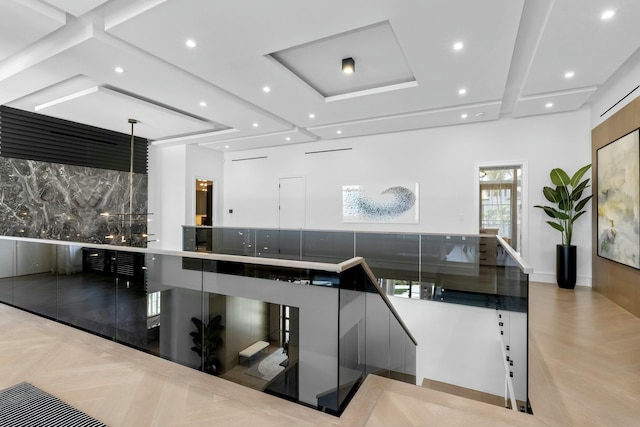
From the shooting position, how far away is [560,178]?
18.0 ft

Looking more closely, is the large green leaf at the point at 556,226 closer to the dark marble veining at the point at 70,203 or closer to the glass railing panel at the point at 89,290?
the glass railing panel at the point at 89,290

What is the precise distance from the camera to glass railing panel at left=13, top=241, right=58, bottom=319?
12.5 feet

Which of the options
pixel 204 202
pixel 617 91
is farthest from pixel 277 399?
pixel 204 202

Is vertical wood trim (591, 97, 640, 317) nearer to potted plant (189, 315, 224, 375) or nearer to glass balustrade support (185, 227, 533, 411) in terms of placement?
glass balustrade support (185, 227, 533, 411)

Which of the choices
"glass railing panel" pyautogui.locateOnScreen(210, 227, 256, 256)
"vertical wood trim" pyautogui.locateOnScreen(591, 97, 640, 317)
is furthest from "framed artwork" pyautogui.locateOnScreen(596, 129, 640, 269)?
"glass railing panel" pyautogui.locateOnScreen(210, 227, 256, 256)

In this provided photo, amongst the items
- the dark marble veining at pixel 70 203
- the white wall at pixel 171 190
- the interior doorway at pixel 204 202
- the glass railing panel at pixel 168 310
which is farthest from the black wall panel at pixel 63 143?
the glass railing panel at pixel 168 310

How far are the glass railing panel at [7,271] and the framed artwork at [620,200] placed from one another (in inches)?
328

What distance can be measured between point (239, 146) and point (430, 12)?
6851 mm

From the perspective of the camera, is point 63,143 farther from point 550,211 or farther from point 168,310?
point 550,211

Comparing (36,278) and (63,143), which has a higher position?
(63,143)

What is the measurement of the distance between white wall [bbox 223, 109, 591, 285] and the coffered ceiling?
513mm

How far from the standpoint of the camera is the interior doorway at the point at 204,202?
9.56 meters

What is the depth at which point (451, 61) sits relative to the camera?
3879 mm

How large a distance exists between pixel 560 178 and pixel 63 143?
9.91 m
